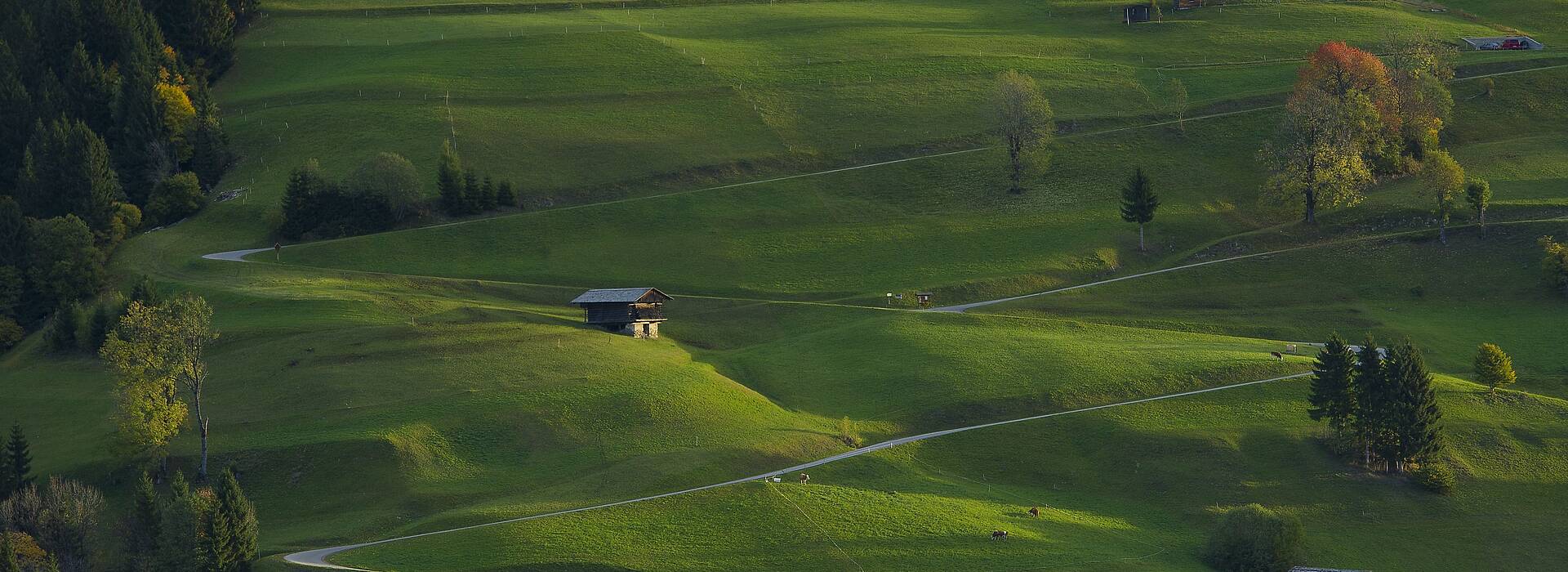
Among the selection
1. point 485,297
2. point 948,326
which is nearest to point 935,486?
point 948,326

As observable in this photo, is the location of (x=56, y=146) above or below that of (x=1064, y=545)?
above

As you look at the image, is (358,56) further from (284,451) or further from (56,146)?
(284,451)

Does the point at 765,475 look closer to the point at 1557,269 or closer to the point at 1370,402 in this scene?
the point at 1370,402

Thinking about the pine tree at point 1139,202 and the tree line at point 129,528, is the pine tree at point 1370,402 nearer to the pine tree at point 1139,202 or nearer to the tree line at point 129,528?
the pine tree at point 1139,202

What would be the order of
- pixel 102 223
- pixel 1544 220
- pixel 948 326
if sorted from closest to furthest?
1. pixel 948 326
2. pixel 1544 220
3. pixel 102 223

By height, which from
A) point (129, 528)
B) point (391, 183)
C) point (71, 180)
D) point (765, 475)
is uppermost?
point (71, 180)

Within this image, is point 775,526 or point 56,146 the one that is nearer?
point 775,526

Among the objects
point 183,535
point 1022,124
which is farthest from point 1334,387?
point 183,535

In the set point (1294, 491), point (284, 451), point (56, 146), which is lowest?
point (1294, 491)
